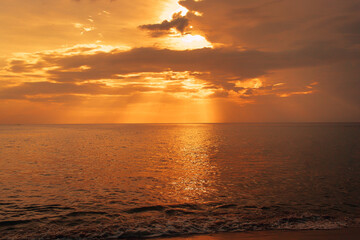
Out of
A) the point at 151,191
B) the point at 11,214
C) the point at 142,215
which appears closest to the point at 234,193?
the point at 151,191

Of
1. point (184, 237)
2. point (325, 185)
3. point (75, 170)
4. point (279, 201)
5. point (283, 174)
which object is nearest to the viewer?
→ point (184, 237)

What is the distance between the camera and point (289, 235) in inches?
536

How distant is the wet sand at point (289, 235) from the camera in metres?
13.2

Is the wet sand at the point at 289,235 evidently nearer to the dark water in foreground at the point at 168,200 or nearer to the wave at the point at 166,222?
the wave at the point at 166,222

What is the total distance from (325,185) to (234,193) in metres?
10.0

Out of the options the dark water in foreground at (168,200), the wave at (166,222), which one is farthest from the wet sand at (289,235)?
the dark water in foreground at (168,200)

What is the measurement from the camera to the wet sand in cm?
1323

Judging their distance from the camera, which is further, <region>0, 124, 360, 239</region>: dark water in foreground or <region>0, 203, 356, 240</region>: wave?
<region>0, 124, 360, 239</region>: dark water in foreground

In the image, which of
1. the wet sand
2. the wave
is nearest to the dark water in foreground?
the wave

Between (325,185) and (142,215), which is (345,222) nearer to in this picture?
(325,185)

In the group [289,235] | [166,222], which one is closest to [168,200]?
[166,222]

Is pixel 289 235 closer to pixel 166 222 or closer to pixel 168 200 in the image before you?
pixel 166 222

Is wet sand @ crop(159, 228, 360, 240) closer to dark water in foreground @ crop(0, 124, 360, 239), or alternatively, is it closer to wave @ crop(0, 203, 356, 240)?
wave @ crop(0, 203, 356, 240)

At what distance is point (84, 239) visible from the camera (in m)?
13.8
